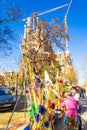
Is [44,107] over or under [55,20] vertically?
under

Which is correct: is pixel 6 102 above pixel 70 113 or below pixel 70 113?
above

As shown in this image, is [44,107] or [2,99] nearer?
[44,107]

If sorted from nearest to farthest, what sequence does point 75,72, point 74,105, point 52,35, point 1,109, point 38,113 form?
point 38,113 < point 74,105 < point 1,109 < point 52,35 < point 75,72

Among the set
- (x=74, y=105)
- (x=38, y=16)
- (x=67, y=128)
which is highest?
(x=38, y=16)

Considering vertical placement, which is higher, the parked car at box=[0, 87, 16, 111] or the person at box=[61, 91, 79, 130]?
the parked car at box=[0, 87, 16, 111]

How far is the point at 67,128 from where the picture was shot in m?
13.2

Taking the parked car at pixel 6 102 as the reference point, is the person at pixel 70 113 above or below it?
below

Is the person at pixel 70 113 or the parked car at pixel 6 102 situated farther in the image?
the parked car at pixel 6 102

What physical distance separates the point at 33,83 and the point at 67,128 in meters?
2.90

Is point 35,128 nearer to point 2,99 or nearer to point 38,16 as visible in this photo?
point 2,99

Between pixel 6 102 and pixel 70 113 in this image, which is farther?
pixel 6 102

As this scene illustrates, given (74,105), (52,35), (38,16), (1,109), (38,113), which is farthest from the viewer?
(38,16)

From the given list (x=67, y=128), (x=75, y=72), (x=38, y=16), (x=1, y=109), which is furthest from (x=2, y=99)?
(x=75, y=72)

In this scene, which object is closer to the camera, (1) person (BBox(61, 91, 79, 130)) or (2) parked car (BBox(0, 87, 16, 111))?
(1) person (BBox(61, 91, 79, 130))
